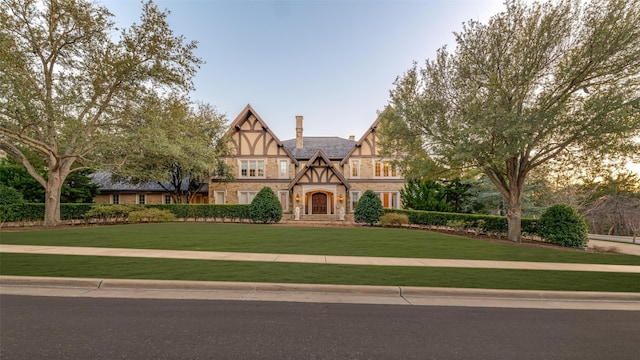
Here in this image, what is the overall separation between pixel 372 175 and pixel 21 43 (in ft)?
85.2

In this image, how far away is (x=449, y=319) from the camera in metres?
5.10

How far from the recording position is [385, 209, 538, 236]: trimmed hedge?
1584 cm

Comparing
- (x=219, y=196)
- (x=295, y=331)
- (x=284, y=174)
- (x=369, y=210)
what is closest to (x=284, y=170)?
(x=284, y=174)

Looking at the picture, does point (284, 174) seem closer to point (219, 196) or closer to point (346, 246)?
point (219, 196)

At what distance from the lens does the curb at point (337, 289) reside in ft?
21.1

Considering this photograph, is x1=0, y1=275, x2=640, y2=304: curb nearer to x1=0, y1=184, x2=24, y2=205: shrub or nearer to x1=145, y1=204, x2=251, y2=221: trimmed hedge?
x1=145, y1=204, x2=251, y2=221: trimmed hedge

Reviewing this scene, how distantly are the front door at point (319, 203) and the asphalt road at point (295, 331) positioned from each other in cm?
2322

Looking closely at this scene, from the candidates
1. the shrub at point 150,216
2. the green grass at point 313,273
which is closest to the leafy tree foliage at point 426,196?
the green grass at point 313,273

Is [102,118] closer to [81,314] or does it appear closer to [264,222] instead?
[264,222]

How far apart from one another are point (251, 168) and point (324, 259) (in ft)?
69.1

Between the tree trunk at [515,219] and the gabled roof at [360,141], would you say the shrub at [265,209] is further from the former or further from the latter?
the tree trunk at [515,219]

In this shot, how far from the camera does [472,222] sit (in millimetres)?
18172

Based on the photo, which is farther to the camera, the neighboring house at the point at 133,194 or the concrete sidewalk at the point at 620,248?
the neighboring house at the point at 133,194

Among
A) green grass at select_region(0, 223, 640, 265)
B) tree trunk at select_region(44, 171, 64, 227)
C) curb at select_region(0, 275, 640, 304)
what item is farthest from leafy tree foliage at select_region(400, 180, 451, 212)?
tree trunk at select_region(44, 171, 64, 227)
